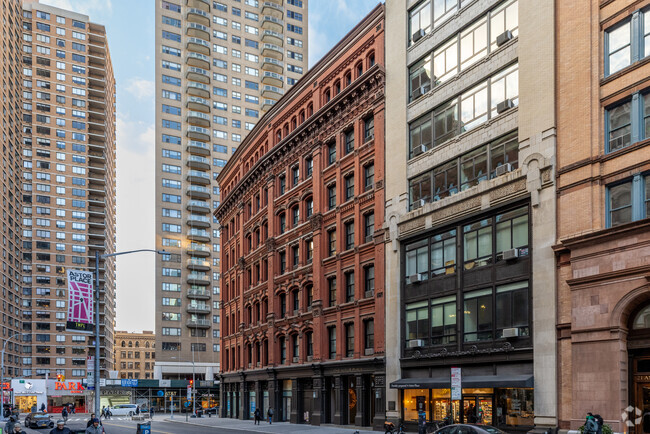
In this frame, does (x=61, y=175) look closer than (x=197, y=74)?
No

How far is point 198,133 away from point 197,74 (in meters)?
10.8

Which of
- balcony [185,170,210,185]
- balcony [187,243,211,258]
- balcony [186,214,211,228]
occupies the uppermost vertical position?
balcony [185,170,210,185]

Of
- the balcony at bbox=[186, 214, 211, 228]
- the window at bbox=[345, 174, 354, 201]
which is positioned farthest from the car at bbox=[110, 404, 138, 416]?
the window at bbox=[345, 174, 354, 201]

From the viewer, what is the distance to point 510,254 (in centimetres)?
3077

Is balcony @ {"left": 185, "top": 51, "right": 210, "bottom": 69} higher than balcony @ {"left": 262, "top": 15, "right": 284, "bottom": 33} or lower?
lower

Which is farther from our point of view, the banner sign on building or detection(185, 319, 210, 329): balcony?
detection(185, 319, 210, 329): balcony

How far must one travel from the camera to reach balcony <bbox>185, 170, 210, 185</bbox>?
390 ft

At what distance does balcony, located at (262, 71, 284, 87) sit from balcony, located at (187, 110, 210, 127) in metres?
14.2

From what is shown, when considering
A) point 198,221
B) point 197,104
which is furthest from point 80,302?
point 197,104

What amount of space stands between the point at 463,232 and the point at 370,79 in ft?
46.1

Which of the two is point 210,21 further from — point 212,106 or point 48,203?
point 48,203

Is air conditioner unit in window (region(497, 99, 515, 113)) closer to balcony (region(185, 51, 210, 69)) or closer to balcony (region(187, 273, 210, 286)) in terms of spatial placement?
balcony (region(187, 273, 210, 286))

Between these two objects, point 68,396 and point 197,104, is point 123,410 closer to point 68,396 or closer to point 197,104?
point 68,396

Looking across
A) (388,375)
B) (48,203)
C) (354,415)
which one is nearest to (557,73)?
(388,375)
